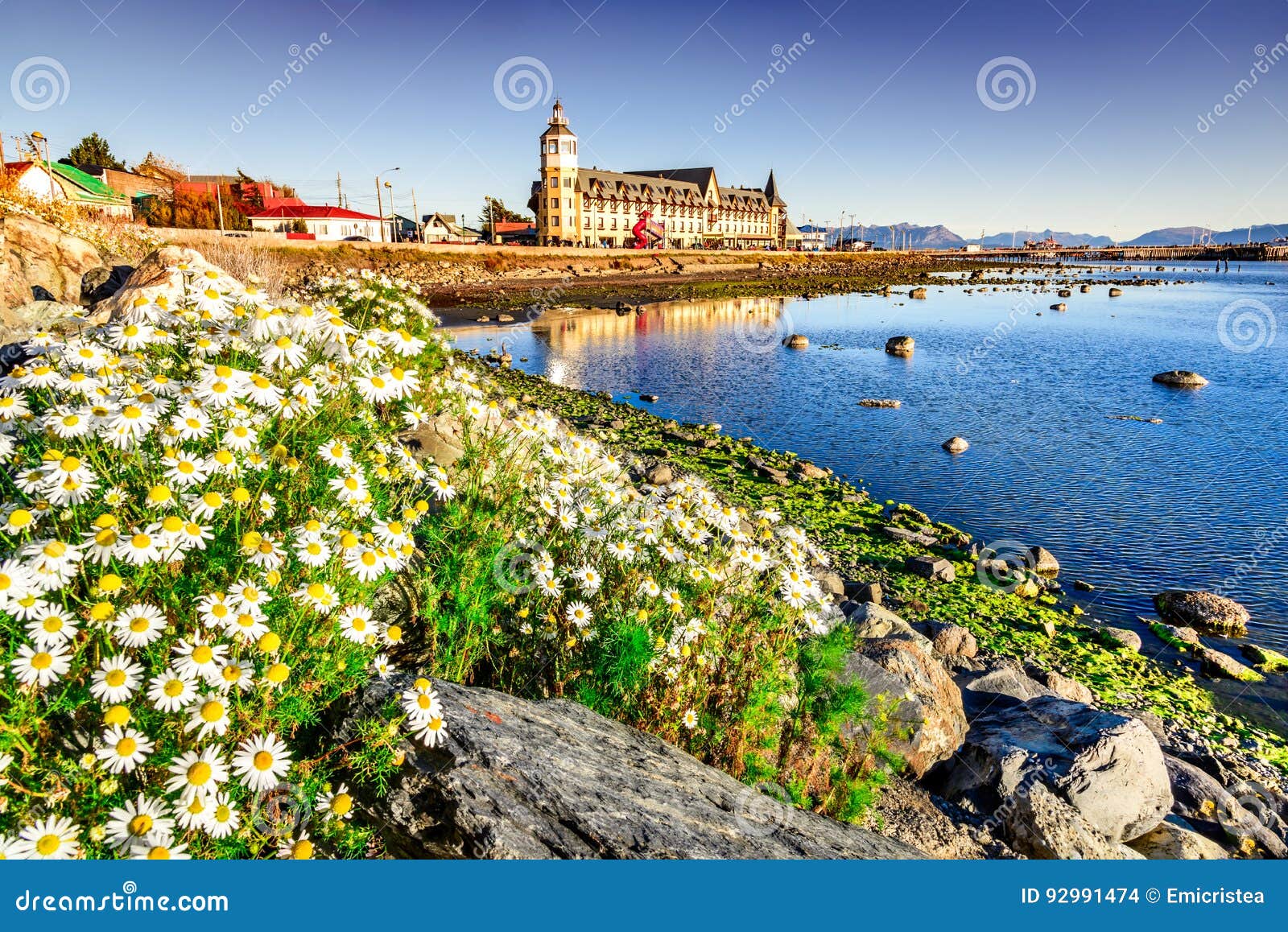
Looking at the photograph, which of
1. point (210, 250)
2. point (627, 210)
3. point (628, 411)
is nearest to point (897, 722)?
point (628, 411)

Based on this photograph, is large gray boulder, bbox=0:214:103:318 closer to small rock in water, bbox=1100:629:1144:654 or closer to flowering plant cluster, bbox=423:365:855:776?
flowering plant cluster, bbox=423:365:855:776

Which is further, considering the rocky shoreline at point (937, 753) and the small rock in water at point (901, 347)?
the small rock in water at point (901, 347)

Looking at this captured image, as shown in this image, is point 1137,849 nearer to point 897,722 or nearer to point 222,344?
point 897,722

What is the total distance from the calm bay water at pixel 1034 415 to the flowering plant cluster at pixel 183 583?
12.5 metres

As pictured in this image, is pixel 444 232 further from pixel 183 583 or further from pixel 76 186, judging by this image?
pixel 183 583

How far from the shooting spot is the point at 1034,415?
78.7 feet

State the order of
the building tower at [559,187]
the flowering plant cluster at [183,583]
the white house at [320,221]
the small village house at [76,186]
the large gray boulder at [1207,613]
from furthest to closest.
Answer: the building tower at [559,187] → the white house at [320,221] → the small village house at [76,186] → the large gray boulder at [1207,613] → the flowering plant cluster at [183,583]

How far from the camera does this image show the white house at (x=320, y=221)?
71.8 m

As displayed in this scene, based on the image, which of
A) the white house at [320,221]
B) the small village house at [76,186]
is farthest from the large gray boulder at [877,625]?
the white house at [320,221]

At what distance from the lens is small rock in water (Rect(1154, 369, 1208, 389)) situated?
28578 mm

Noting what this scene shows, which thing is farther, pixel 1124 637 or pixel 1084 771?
pixel 1124 637

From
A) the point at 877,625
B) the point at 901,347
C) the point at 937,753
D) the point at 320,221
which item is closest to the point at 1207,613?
the point at 877,625

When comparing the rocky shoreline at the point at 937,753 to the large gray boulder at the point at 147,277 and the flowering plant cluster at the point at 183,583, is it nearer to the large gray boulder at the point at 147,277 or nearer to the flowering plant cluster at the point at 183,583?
the flowering plant cluster at the point at 183,583

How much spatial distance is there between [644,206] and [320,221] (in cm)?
5397
